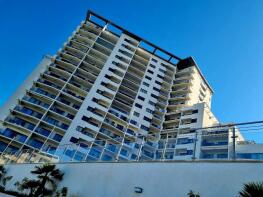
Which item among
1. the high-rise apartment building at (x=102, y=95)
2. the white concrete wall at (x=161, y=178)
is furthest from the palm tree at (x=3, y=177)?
the high-rise apartment building at (x=102, y=95)

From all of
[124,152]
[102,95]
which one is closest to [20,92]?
[102,95]

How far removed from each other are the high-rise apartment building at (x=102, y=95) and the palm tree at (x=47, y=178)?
24.4 meters

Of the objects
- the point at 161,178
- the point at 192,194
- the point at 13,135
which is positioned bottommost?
the point at 192,194

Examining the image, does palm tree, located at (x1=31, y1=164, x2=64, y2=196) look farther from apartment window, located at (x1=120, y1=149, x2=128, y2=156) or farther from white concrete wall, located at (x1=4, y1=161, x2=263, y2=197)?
apartment window, located at (x1=120, y1=149, x2=128, y2=156)

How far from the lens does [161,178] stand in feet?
28.6

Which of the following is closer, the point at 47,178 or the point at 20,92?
the point at 47,178

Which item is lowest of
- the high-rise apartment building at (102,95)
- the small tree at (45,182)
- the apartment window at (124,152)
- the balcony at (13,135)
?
the small tree at (45,182)

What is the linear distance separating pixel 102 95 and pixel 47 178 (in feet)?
133

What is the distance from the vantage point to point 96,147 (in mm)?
13133

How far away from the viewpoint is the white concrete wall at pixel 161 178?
23.2 feet

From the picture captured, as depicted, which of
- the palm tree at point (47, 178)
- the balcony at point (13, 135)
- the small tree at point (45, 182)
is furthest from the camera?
the balcony at point (13, 135)

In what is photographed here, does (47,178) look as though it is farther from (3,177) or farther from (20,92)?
(20,92)

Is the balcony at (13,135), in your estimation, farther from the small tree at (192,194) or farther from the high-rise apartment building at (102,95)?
the small tree at (192,194)

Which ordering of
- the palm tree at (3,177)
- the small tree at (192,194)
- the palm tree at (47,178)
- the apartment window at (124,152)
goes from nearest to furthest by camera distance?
the small tree at (192,194), the apartment window at (124,152), the palm tree at (47,178), the palm tree at (3,177)
